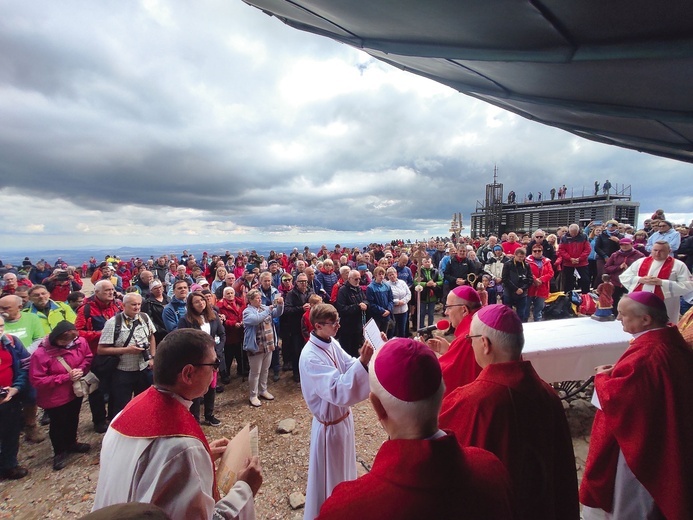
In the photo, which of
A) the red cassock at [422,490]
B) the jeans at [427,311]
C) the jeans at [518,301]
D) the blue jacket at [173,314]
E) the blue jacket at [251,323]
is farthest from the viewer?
the jeans at [427,311]

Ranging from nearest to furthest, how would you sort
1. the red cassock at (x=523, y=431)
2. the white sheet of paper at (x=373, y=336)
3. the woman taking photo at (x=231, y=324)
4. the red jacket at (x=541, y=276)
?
the red cassock at (x=523, y=431) → the white sheet of paper at (x=373, y=336) → the woman taking photo at (x=231, y=324) → the red jacket at (x=541, y=276)

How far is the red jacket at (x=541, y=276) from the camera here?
25.8ft

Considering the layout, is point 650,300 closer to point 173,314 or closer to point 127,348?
point 127,348

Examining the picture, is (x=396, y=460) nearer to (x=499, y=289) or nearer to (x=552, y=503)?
(x=552, y=503)

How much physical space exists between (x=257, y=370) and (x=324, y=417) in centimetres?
329

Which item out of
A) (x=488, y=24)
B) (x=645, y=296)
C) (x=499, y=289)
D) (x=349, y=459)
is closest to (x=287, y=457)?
(x=349, y=459)

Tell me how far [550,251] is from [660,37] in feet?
31.9

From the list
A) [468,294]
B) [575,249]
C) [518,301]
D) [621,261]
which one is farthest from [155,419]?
[575,249]

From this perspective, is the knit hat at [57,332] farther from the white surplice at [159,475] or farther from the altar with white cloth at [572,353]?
the altar with white cloth at [572,353]

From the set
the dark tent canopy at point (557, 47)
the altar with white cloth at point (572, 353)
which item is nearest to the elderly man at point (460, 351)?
the altar with white cloth at point (572, 353)

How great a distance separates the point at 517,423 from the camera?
186cm

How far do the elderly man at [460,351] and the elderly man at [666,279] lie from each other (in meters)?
4.70

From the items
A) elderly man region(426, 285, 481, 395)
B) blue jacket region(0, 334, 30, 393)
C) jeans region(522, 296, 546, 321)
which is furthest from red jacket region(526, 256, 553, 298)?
blue jacket region(0, 334, 30, 393)

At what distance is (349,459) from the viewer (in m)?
2.98
